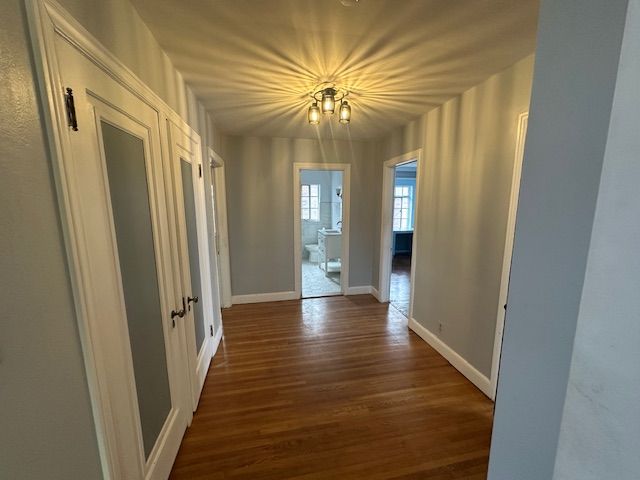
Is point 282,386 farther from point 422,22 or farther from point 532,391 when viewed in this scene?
point 422,22

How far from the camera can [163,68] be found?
1.61 m

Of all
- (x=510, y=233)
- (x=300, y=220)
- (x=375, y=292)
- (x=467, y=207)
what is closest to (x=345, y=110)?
(x=467, y=207)

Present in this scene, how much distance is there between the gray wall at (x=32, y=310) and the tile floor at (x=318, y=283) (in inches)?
139

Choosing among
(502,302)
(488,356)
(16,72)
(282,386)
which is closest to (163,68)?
(16,72)

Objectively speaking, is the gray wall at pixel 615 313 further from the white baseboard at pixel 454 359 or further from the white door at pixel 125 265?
the white baseboard at pixel 454 359

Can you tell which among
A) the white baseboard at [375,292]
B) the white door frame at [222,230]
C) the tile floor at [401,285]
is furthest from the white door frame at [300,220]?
the white door frame at [222,230]

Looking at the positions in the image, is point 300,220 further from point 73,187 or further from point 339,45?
point 73,187

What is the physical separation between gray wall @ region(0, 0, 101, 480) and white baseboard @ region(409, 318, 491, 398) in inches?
99.7

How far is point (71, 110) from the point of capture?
81cm

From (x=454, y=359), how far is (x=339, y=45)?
8.92 feet

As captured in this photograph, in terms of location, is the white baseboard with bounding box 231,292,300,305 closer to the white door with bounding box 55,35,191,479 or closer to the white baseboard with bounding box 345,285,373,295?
the white baseboard with bounding box 345,285,373,295

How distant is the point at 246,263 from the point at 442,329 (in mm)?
2675

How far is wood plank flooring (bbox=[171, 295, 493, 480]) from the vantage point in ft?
5.20

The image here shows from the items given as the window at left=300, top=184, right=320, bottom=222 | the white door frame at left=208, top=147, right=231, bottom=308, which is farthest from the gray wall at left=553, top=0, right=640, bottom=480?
the window at left=300, top=184, right=320, bottom=222
